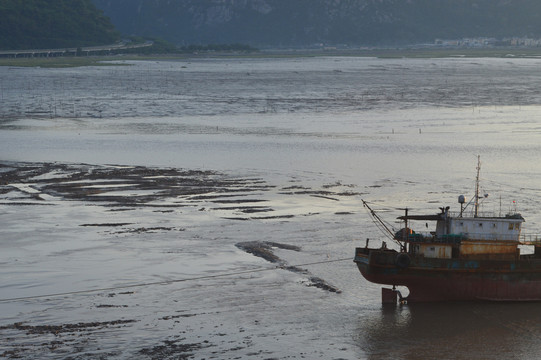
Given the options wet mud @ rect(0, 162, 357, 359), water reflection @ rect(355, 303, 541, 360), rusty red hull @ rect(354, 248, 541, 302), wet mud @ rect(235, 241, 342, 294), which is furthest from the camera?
wet mud @ rect(235, 241, 342, 294)

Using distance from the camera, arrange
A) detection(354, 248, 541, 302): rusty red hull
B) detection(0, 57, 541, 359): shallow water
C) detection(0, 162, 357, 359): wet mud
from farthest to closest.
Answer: detection(354, 248, 541, 302): rusty red hull
detection(0, 57, 541, 359): shallow water
detection(0, 162, 357, 359): wet mud

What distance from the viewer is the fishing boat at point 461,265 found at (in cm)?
3728

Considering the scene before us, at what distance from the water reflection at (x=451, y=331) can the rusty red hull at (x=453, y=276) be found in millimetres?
429

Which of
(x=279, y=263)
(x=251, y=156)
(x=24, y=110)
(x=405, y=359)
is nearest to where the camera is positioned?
(x=405, y=359)

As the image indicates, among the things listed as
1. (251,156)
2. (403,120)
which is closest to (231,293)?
(251,156)

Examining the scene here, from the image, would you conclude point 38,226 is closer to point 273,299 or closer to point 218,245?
point 218,245

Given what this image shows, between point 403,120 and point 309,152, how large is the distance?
1094 inches

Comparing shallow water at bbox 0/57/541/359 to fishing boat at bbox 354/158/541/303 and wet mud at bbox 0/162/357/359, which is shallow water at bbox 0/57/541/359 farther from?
fishing boat at bbox 354/158/541/303

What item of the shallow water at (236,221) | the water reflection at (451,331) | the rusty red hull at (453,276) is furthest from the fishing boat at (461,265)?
the shallow water at (236,221)

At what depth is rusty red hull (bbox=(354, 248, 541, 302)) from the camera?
122 ft

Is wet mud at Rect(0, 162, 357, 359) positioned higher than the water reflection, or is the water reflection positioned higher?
wet mud at Rect(0, 162, 357, 359)

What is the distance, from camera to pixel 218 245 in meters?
43.8

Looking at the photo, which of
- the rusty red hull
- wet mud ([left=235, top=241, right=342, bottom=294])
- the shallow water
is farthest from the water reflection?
wet mud ([left=235, top=241, right=342, bottom=294])

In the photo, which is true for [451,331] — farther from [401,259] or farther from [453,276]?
[401,259]
